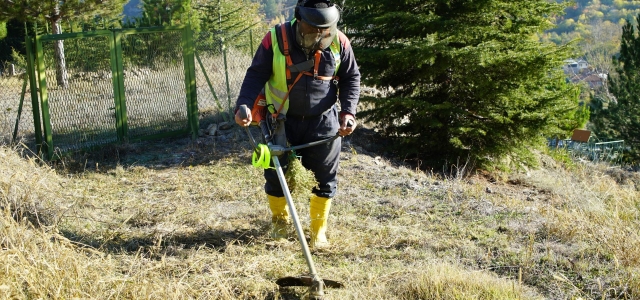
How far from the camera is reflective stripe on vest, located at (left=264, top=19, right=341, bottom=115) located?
456cm

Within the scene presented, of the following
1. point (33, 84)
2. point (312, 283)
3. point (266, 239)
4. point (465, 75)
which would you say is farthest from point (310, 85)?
point (465, 75)

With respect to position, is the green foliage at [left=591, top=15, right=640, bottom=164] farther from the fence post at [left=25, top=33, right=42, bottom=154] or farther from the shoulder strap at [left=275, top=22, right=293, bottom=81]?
the shoulder strap at [left=275, top=22, right=293, bottom=81]

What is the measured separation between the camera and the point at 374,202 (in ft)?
20.9

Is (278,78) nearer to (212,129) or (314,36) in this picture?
(314,36)

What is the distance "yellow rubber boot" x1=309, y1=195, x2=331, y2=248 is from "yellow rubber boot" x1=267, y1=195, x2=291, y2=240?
22cm

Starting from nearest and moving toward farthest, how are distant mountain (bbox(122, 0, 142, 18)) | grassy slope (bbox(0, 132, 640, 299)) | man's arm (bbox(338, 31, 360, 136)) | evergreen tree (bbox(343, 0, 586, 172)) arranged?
1. grassy slope (bbox(0, 132, 640, 299))
2. man's arm (bbox(338, 31, 360, 136))
3. evergreen tree (bbox(343, 0, 586, 172))
4. distant mountain (bbox(122, 0, 142, 18))

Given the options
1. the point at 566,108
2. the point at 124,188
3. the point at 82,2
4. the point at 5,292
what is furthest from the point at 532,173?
the point at 82,2

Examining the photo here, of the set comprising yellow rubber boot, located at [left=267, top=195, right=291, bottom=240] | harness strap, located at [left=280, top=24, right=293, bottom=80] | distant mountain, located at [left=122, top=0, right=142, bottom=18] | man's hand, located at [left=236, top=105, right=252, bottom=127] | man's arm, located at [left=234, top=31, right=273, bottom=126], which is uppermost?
harness strap, located at [left=280, top=24, right=293, bottom=80]

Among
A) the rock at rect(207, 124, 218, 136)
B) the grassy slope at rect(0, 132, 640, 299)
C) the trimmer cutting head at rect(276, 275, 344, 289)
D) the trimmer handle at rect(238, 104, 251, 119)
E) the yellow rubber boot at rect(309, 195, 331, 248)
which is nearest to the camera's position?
the grassy slope at rect(0, 132, 640, 299)

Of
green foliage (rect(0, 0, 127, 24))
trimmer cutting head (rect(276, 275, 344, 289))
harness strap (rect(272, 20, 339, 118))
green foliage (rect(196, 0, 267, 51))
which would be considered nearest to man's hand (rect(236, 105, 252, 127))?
harness strap (rect(272, 20, 339, 118))

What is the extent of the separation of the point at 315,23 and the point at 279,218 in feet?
5.50

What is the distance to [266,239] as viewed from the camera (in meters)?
5.08

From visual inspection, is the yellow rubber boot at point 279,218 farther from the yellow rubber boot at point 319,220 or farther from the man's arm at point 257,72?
the man's arm at point 257,72

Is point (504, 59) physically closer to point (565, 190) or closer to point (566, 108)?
point (566, 108)
